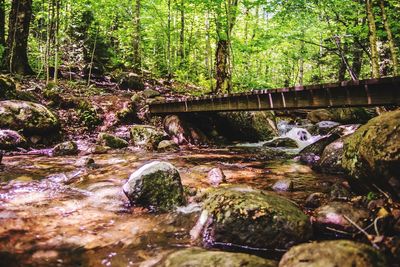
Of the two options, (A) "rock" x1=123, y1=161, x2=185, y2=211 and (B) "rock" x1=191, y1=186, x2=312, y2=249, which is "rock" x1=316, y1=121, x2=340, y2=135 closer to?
(A) "rock" x1=123, y1=161, x2=185, y2=211

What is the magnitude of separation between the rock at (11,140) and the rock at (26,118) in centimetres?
25

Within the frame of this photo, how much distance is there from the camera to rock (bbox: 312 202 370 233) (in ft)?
12.3

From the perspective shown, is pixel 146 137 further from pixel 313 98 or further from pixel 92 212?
pixel 92 212

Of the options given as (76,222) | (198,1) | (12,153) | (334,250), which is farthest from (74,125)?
(334,250)

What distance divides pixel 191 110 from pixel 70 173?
18.0 feet

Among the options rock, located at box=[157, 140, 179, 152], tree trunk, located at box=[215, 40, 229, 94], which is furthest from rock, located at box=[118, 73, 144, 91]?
rock, located at box=[157, 140, 179, 152]

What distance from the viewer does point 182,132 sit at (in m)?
11.8

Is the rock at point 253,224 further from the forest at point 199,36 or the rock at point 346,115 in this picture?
the rock at point 346,115

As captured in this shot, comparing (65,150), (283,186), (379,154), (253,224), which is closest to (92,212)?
(253,224)

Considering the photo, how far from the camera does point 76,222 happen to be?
418 centimetres

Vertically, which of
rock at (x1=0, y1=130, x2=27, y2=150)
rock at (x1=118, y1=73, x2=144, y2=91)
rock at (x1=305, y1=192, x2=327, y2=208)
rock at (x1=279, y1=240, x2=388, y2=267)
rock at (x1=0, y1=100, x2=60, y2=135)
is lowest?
rock at (x1=305, y1=192, x2=327, y2=208)

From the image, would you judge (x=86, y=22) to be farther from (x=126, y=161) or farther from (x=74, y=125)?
(x=126, y=161)

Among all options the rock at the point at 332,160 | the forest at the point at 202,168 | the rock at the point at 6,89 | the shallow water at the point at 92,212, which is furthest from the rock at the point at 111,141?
the rock at the point at 332,160

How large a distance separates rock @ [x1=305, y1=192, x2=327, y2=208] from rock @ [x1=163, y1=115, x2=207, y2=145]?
6958mm
